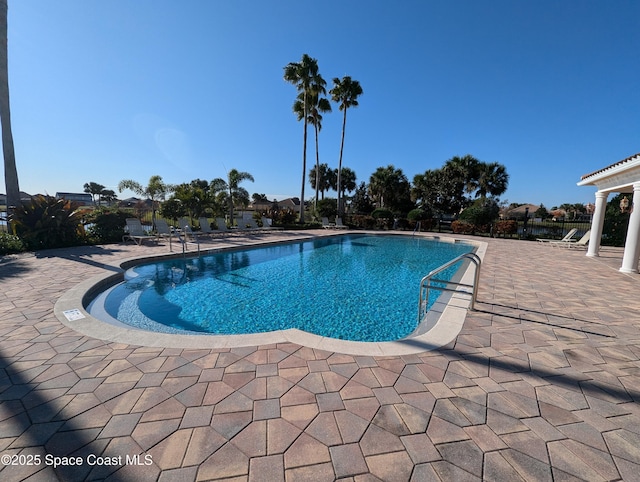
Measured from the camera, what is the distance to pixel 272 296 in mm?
6230

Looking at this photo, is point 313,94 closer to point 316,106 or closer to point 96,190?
point 316,106

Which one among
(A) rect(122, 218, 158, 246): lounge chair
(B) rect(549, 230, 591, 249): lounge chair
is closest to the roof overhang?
(B) rect(549, 230, 591, 249): lounge chair

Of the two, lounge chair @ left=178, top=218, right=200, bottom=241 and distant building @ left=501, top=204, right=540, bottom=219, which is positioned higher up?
distant building @ left=501, top=204, right=540, bottom=219

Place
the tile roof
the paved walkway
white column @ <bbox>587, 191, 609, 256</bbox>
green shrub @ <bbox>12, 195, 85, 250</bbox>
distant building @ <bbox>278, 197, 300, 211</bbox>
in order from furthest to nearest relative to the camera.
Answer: distant building @ <bbox>278, 197, 300, 211</bbox>
white column @ <bbox>587, 191, 609, 256</bbox>
green shrub @ <bbox>12, 195, 85, 250</bbox>
the tile roof
the paved walkway

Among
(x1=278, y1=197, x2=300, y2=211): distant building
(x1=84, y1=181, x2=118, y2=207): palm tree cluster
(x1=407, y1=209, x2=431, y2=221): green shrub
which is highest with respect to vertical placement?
(x1=84, y1=181, x2=118, y2=207): palm tree cluster

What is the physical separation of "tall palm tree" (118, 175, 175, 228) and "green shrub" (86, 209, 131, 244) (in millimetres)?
11901

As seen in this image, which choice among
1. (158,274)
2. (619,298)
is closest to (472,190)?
(619,298)

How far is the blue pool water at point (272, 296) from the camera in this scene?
4785 mm

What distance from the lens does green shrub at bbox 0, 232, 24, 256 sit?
8211 mm

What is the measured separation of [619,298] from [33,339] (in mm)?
9398

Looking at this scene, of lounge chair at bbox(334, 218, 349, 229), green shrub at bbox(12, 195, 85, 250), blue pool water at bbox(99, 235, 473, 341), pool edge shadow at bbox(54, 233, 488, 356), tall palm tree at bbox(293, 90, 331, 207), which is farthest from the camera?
lounge chair at bbox(334, 218, 349, 229)

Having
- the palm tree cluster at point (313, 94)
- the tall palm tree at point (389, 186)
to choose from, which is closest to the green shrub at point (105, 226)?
the palm tree cluster at point (313, 94)

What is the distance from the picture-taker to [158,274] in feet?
24.4

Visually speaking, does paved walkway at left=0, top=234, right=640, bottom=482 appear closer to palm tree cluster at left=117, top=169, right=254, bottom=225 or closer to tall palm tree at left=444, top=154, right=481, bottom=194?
palm tree cluster at left=117, top=169, right=254, bottom=225
